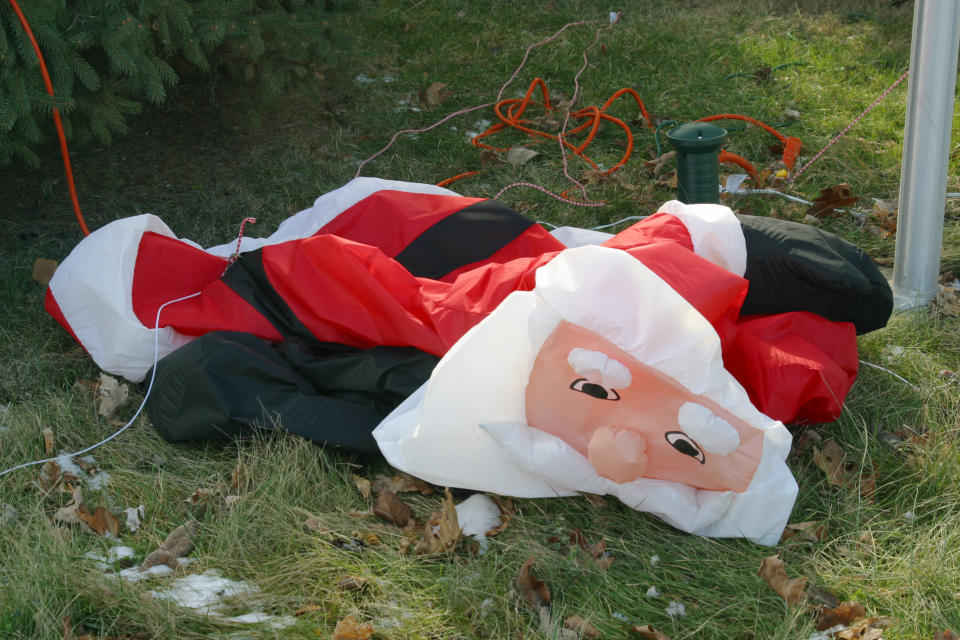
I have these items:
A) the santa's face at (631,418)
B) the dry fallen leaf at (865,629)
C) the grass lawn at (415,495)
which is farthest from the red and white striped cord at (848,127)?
the dry fallen leaf at (865,629)

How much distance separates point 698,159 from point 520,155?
1.15 meters

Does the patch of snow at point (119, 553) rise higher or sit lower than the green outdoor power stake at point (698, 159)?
lower

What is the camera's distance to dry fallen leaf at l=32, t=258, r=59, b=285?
3.43m

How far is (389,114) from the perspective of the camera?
4793 millimetres

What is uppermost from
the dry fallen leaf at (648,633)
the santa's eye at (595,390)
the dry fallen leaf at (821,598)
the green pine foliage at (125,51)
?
the green pine foliage at (125,51)

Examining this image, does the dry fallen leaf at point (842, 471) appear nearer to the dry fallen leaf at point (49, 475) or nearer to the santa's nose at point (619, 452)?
the santa's nose at point (619, 452)

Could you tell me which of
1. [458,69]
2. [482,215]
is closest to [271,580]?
[482,215]

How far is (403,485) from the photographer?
7.62ft

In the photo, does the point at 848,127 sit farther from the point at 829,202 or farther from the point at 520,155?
the point at 520,155

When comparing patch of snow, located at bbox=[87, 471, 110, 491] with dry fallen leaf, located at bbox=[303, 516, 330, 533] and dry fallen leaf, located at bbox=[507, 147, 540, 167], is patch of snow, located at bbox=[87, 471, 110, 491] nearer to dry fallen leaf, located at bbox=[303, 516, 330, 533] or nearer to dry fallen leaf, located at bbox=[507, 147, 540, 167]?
dry fallen leaf, located at bbox=[303, 516, 330, 533]

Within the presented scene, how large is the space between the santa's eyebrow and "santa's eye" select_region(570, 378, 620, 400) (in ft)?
0.05

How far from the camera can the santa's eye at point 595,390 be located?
1991mm

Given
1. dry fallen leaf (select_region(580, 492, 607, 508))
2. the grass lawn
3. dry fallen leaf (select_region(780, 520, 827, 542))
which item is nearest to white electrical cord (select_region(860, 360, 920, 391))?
the grass lawn

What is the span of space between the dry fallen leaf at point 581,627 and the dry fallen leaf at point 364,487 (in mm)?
690
